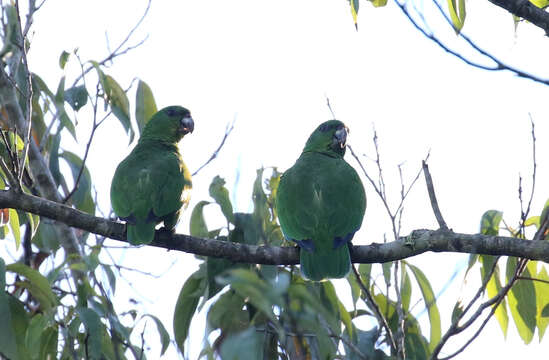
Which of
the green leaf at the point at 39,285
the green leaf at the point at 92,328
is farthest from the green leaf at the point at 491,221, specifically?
the green leaf at the point at 39,285

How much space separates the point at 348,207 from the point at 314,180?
12.7 inches

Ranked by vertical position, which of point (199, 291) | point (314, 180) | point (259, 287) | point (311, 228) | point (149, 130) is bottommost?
point (259, 287)

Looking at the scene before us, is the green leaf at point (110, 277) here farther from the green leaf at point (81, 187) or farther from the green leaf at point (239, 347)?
the green leaf at point (239, 347)

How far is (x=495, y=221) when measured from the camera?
13.3 feet

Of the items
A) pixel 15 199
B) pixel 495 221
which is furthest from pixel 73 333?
pixel 495 221

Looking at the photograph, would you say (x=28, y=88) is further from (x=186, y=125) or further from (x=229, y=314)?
(x=186, y=125)

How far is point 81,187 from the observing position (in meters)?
5.14

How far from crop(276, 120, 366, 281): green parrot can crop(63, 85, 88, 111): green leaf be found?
1.37 meters

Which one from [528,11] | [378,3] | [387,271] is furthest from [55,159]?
[528,11]

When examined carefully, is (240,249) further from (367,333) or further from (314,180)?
(314,180)

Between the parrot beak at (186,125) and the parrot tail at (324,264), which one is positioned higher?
the parrot beak at (186,125)

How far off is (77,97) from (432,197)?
2530 millimetres

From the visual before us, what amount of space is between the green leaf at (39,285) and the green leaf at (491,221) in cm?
216

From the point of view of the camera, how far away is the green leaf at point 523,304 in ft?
13.1
